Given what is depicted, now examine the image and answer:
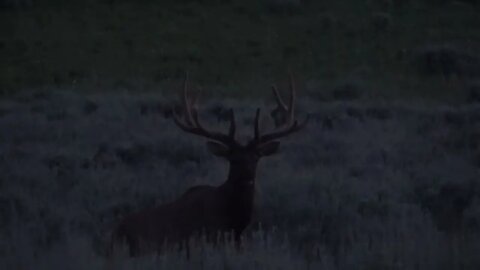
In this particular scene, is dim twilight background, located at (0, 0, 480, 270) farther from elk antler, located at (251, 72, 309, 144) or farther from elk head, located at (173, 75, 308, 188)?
elk antler, located at (251, 72, 309, 144)

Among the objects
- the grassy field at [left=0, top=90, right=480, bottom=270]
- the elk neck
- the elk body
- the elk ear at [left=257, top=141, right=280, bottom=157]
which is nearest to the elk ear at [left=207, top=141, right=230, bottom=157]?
the elk body

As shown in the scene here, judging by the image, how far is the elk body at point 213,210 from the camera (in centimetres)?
886

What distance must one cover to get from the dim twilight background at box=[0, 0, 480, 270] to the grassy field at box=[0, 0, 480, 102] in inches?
2.7

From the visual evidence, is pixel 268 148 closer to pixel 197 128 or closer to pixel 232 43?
pixel 197 128

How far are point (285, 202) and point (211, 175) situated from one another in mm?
1589

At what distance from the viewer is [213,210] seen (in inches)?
358

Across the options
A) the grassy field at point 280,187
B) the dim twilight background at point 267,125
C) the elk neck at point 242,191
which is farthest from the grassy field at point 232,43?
the elk neck at point 242,191

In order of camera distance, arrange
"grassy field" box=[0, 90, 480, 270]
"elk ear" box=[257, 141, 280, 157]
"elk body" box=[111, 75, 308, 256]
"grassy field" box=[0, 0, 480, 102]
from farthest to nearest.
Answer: "grassy field" box=[0, 0, 480, 102] < "elk ear" box=[257, 141, 280, 157] < "elk body" box=[111, 75, 308, 256] < "grassy field" box=[0, 90, 480, 270]

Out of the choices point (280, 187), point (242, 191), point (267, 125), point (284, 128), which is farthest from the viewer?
point (267, 125)

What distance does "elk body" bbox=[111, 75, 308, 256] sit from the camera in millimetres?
8859

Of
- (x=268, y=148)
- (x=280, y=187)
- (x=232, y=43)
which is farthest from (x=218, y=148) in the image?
(x=232, y=43)

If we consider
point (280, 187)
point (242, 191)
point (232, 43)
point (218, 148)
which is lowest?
point (280, 187)

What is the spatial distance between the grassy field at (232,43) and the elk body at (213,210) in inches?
569

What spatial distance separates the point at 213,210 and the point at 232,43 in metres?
20.2
